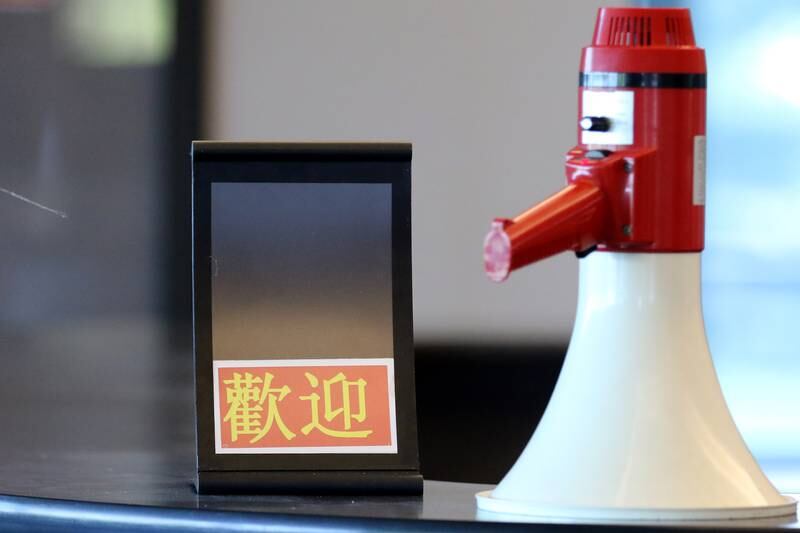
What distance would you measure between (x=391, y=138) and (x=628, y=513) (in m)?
3.07

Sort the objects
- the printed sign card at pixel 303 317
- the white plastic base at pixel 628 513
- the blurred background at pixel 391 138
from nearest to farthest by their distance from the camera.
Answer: the white plastic base at pixel 628 513 < the printed sign card at pixel 303 317 < the blurred background at pixel 391 138

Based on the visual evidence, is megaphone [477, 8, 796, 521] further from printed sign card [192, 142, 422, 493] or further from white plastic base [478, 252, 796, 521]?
printed sign card [192, 142, 422, 493]

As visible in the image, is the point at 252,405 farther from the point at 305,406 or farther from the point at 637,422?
the point at 637,422

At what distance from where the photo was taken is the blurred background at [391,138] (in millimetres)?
3758

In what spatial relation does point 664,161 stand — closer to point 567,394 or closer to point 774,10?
point 567,394

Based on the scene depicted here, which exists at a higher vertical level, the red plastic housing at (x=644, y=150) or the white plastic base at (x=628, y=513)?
the red plastic housing at (x=644, y=150)

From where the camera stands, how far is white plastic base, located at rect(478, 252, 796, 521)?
664 mm

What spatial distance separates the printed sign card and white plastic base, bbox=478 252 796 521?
0.12 meters

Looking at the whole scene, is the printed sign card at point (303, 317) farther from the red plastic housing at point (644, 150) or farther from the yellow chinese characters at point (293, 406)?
the red plastic housing at point (644, 150)

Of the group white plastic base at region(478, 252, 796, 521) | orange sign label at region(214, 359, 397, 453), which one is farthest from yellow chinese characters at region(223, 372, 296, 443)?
white plastic base at region(478, 252, 796, 521)

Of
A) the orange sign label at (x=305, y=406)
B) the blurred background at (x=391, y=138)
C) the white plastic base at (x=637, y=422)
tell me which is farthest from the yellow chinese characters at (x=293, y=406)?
the blurred background at (x=391, y=138)

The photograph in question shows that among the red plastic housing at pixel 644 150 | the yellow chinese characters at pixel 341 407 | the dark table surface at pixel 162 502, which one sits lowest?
the dark table surface at pixel 162 502

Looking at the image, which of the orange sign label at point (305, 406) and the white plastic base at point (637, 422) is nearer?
the white plastic base at point (637, 422)

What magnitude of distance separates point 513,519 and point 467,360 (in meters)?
3.13
